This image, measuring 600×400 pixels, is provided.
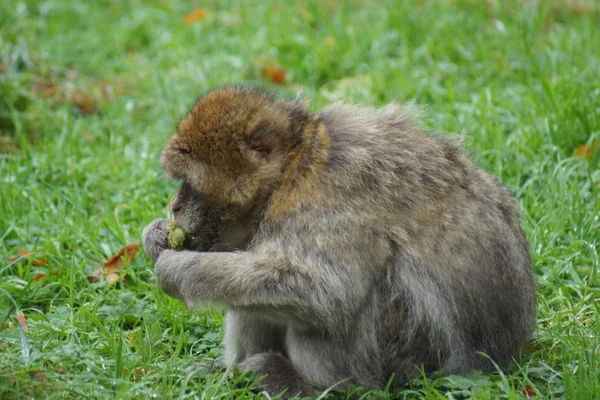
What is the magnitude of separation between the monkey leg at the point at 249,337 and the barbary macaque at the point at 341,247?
0.04 metres

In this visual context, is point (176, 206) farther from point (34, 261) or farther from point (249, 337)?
point (34, 261)

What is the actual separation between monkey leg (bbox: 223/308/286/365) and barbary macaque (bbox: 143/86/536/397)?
0.15 ft

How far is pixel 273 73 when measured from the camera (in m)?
7.94

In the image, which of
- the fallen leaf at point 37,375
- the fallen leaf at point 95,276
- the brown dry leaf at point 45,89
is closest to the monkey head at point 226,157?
the fallen leaf at point 37,375

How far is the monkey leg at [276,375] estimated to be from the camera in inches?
157

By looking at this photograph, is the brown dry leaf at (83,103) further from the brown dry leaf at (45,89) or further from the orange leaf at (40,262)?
the orange leaf at (40,262)

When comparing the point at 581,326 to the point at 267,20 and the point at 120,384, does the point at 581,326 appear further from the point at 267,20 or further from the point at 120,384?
the point at 267,20

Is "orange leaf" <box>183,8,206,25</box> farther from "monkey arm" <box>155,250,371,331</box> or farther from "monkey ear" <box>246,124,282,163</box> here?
"monkey arm" <box>155,250,371,331</box>

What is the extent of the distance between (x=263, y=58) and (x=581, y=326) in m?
4.51

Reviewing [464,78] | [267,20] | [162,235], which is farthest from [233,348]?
[267,20]

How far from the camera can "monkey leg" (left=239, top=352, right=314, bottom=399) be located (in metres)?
3.99

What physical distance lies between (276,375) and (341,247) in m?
0.71

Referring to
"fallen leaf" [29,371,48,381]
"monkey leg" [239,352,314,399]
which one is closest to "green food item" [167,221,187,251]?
"monkey leg" [239,352,314,399]

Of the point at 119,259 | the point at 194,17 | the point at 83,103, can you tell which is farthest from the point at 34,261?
Result: the point at 194,17
